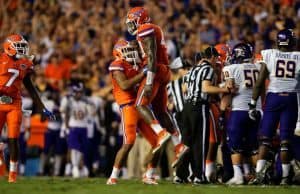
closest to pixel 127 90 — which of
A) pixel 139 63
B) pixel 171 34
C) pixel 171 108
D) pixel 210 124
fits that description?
pixel 139 63

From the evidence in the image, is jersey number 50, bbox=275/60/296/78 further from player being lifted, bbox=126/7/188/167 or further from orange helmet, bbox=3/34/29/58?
orange helmet, bbox=3/34/29/58

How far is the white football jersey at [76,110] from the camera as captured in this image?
20.3 metres

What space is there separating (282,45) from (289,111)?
2.96 feet

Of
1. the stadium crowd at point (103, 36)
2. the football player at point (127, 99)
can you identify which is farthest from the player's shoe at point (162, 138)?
the stadium crowd at point (103, 36)

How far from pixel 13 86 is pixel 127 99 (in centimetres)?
167

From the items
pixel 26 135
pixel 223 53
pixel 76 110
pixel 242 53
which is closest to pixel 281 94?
pixel 242 53

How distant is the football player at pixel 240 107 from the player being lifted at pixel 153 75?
76cm

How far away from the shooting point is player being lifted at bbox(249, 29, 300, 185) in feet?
43.5

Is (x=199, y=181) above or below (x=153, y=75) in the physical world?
below

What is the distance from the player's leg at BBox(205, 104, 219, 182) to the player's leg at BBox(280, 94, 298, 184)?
3.20 feet

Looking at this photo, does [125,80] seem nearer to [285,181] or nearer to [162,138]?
[162,138]

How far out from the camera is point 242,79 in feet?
45.4

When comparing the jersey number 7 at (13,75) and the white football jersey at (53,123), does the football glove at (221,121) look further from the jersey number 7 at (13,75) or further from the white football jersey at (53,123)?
the white football jersey at (53,123)

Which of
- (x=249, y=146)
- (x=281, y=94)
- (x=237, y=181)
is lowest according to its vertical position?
(x=237, y=181)
